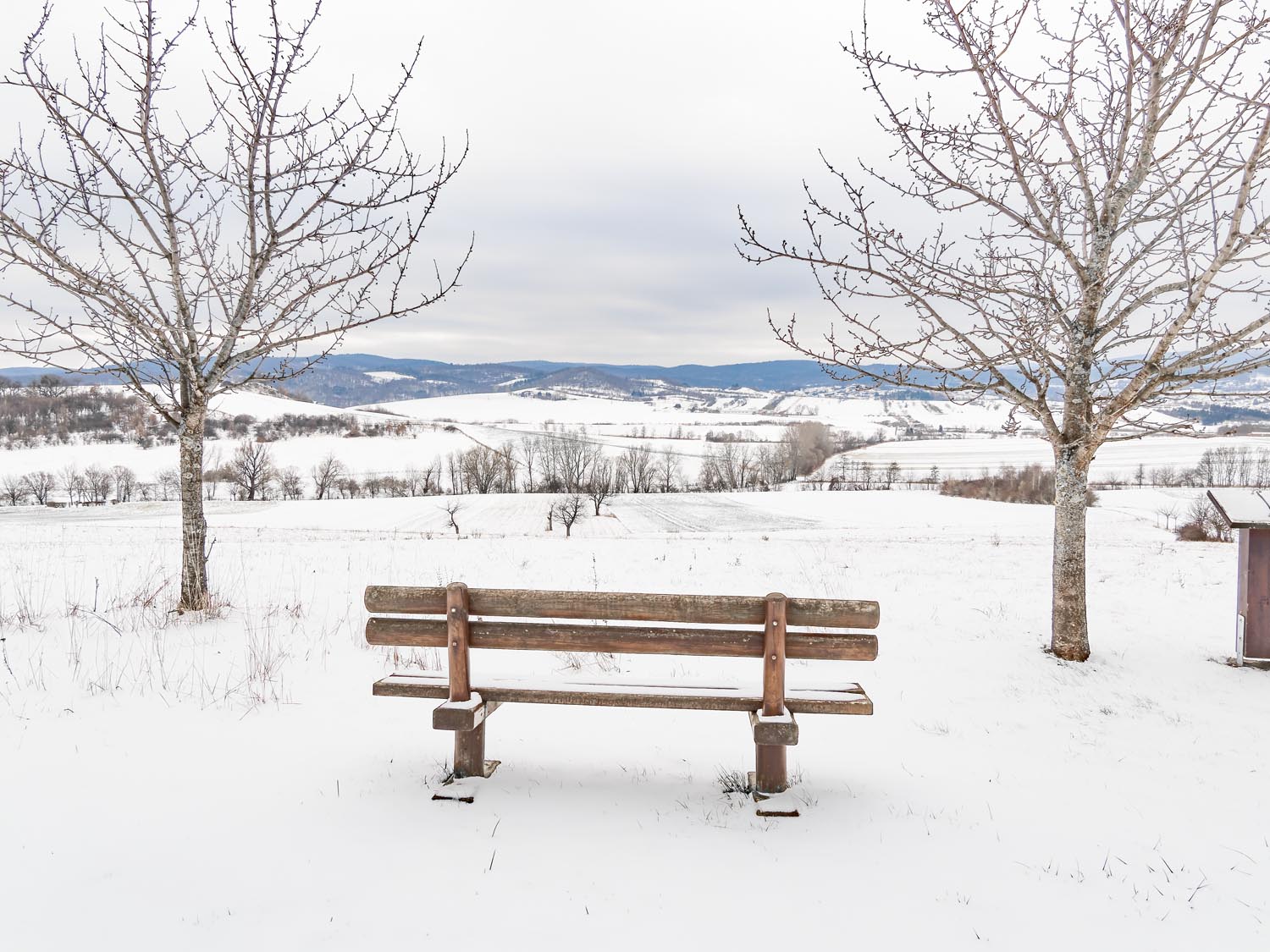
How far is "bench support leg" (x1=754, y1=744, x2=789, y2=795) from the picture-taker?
4.54 m

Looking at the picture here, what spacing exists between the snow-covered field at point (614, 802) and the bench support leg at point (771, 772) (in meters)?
0.24

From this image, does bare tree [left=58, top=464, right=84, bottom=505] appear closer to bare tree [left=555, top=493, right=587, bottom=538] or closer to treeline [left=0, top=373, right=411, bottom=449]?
treeline [left=0, top=373, right=411, bottom=449]

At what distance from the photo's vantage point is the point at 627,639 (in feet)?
14.8

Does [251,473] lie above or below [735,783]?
below

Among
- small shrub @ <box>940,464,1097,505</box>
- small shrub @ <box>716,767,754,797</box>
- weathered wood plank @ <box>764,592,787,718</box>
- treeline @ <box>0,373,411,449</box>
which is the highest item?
treeline @ <box>0,373,411,449</box>

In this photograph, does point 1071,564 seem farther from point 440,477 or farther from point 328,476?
point 440,477

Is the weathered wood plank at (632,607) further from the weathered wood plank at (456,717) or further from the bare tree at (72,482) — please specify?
the bare tree at (72,482)

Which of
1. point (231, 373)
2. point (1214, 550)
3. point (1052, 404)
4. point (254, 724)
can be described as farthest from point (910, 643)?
point (1214, 550)

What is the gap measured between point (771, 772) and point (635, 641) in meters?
1.25

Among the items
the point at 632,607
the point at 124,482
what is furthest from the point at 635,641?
the point at 124,482

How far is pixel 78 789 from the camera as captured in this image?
440 centimetres

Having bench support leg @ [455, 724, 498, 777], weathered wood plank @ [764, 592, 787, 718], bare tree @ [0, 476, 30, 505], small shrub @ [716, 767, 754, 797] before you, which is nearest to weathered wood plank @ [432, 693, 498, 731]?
bench support leg @ [455, 724, 498, 777]

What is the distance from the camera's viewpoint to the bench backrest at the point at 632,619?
436 cm

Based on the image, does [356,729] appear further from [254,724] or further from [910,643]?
[910,643]
